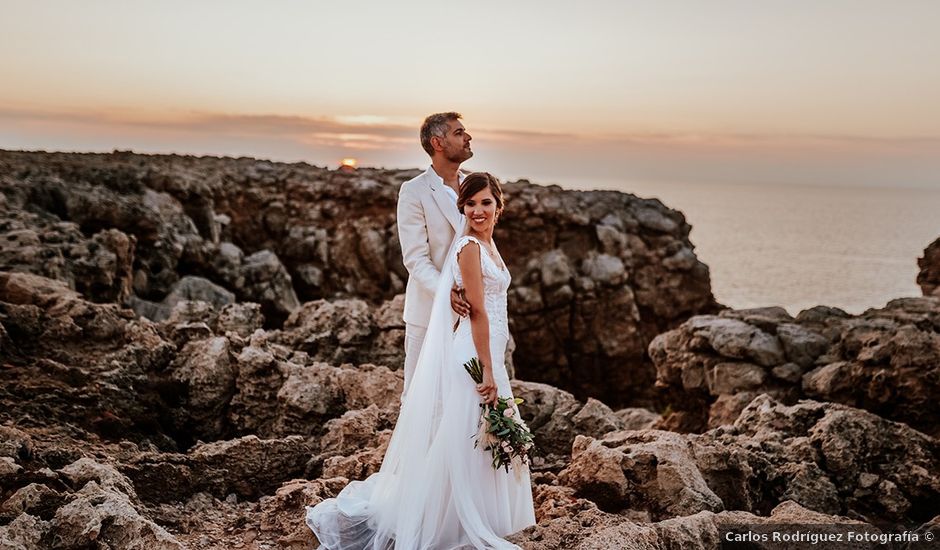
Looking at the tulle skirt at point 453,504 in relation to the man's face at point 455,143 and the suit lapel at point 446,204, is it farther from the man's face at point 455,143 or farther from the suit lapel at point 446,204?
the man's face at point 455,143

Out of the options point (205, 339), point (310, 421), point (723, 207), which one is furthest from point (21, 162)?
point (723, 207)

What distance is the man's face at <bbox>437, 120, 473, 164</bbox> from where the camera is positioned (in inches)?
235

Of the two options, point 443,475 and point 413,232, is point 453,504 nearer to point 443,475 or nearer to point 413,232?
point 443,475

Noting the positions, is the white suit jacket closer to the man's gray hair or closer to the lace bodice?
the man's gray hair

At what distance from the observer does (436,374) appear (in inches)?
207

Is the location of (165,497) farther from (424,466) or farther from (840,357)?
(840,357)

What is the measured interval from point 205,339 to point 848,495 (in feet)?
21.8

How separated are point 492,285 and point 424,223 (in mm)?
1162

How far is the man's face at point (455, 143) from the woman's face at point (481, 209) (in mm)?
859

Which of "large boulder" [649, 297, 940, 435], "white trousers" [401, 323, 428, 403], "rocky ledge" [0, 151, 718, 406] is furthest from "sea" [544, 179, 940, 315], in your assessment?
"white trousers" [401, 323, 428, 403]

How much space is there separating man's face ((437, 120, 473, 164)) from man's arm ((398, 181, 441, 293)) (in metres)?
0.41

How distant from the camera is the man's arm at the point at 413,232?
6145mm

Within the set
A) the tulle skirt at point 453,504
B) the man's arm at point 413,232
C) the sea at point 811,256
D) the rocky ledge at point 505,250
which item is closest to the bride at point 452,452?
the tulle skirt at point 453,504

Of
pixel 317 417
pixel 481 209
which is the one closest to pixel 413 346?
pixel 481 209
